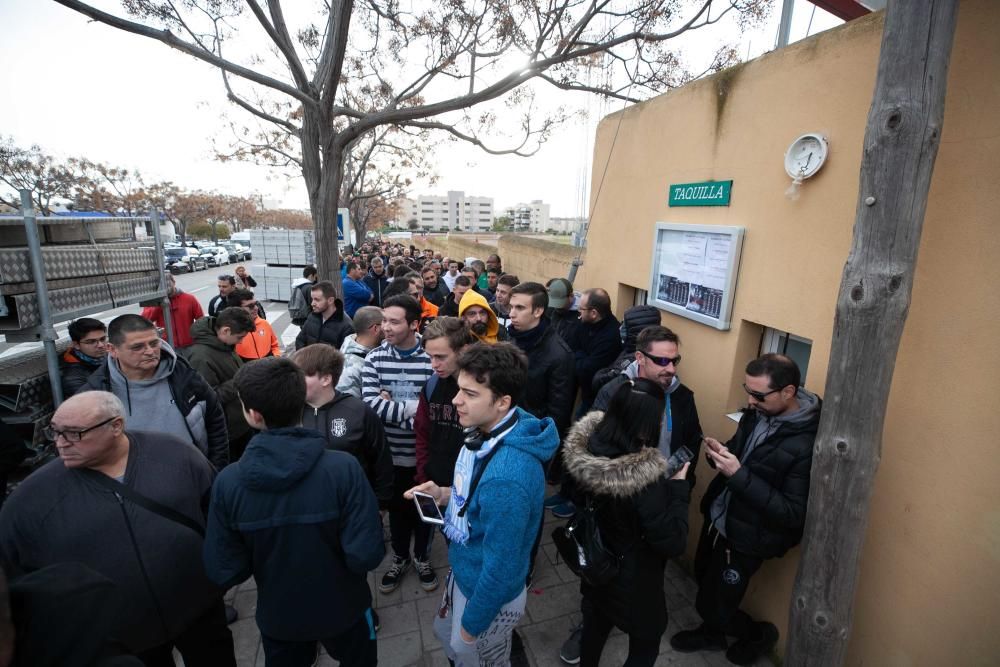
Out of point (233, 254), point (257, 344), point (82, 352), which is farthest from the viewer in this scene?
point (233, 254)

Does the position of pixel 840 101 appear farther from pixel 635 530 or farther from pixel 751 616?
pixel 751 616

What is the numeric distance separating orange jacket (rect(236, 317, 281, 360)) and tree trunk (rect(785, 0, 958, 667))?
4460mm

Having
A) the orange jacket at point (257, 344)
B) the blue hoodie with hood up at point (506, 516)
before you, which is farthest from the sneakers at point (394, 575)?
the orange jacket at point (257, 344)

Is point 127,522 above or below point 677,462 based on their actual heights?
below


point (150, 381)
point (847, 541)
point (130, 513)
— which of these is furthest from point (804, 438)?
point (150, 381)

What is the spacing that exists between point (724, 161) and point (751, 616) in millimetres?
3188

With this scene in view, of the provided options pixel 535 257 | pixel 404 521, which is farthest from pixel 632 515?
pixel 535 257

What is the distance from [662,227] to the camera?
385 cm

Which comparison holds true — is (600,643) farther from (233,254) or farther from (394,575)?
(233,254)

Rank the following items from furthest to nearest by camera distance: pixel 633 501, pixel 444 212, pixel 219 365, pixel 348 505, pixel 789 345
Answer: pixel 444 212 → pixel 219 365 → pixel 789 345 → pixel 633 501 → pixel 348 505

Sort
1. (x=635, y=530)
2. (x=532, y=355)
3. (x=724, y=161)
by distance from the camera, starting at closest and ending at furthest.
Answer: (x=635, y=530)
(x=724, y=161)
(x=532, y=355)

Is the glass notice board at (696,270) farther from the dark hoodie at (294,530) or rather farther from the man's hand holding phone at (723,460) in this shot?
the dark hoodie at (294,530)

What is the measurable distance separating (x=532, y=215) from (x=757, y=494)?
128211 mm

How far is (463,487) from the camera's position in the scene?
205cm
